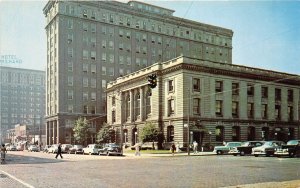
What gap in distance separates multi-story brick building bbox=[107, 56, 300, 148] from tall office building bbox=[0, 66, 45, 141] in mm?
63022

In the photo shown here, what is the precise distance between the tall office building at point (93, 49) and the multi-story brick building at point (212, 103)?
776 inches

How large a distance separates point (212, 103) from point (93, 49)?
39655 mm

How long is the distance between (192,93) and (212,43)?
53.5m

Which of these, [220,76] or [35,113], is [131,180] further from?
[35,113]

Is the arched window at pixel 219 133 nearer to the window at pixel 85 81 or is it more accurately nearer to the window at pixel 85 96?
the window at pixel 85 96

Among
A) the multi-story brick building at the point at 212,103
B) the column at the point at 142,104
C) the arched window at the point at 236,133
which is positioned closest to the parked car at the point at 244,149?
the multi-story brick building at the point at 212,103

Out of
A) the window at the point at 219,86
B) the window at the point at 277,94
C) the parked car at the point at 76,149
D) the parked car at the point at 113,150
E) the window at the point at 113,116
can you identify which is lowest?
the parked car at the point at 76,149

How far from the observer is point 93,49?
Result: 87.4 meters

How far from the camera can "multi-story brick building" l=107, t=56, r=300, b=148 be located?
5500cm

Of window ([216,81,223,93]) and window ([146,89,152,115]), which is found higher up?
window ([216,81,223,93])

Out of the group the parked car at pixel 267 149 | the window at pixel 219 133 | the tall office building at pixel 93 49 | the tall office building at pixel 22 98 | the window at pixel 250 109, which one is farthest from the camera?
the tall office building at pixel 22 98

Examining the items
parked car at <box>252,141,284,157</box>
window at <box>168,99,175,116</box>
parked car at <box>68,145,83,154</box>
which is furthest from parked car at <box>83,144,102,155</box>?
parked car at <box>252,141,284,157</box>

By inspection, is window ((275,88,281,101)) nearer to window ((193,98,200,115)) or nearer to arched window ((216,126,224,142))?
arched window ((216,126,224,142))

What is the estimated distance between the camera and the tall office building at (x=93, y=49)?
3305 inches
